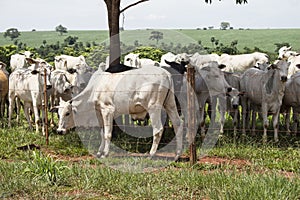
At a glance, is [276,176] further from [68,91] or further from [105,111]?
[68,91]

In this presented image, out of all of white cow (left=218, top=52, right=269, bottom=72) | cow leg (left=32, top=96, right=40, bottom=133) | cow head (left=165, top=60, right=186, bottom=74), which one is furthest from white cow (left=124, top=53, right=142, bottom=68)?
white cow (left=218, top=52, right=269, bottom=72)

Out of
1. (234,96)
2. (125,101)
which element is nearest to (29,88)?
(125,101)

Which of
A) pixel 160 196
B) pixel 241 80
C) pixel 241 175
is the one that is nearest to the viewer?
pixel 160 196

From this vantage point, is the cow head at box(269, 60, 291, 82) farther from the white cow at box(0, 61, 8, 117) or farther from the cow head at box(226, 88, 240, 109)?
the white cow at box(0, 61, 8, 117)

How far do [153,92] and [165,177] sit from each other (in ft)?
8.07

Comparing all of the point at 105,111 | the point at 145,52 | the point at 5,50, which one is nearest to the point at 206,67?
the point at 105,111

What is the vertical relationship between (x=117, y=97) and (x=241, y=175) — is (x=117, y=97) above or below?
above

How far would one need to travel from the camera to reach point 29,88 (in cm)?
1288

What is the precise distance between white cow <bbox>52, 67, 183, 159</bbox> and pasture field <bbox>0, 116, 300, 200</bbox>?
0.71m

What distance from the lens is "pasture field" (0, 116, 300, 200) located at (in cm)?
679

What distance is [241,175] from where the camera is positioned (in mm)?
7504

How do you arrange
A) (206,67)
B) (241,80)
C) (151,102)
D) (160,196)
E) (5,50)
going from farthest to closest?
(5,50), (241,80), (206,67), (151,102), (160,196)

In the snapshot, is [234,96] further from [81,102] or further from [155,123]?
[81,102]

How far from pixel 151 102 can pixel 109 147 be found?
4.22ft
